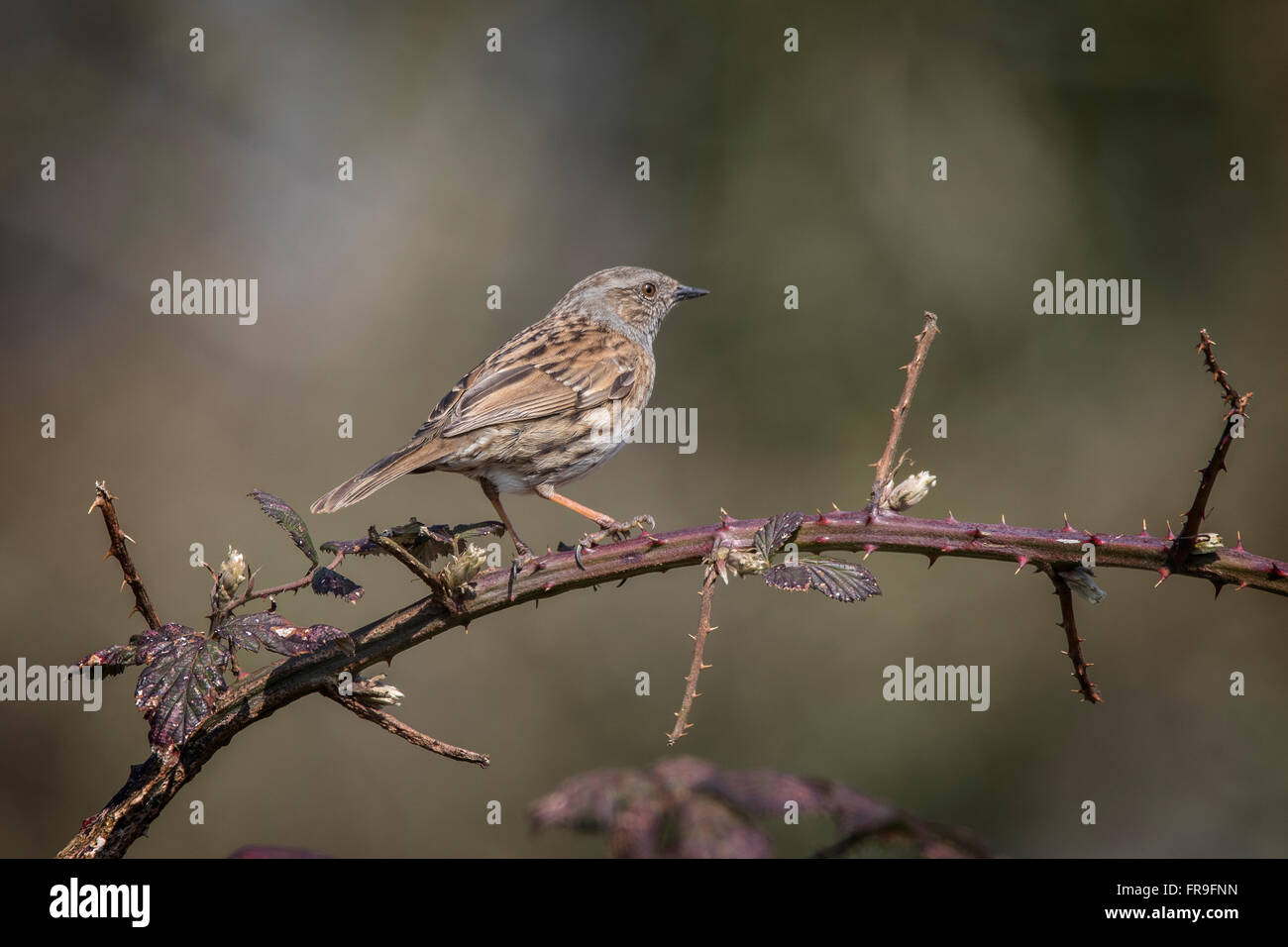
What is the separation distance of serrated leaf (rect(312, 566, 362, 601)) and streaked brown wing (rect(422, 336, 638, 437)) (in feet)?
6.82

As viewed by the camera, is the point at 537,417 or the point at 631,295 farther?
the point at 631,295

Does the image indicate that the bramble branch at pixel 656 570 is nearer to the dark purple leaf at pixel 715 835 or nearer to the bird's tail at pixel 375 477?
the dark purple leaf at pixel 715 835

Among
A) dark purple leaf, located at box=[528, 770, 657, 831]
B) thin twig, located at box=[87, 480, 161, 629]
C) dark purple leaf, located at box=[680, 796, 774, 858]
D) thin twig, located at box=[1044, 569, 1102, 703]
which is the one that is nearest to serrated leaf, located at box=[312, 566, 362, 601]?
thin twig, located at box=[87, 480, 161, 629]

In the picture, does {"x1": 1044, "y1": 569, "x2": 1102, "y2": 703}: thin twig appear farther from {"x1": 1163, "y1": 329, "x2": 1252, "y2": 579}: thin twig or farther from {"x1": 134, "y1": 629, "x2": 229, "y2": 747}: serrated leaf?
{"x1": 134, "y1": 629, "x2": 229, "y2": 747}: serrated leaf

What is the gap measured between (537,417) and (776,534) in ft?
8.03

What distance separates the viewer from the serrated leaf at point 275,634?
6.49 ft

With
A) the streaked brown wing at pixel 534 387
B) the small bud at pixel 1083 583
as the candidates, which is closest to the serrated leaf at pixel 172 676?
the small bud at pixel 1083 583

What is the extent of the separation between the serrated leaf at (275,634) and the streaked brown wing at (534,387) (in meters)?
2.28

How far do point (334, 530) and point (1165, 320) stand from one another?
209 inches

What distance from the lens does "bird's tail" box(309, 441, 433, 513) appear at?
3.72m

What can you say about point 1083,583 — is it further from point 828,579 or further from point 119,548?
point 119,548

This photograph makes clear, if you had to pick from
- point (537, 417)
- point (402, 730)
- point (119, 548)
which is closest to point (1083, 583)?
point (402, 730)

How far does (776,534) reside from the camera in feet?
7.35

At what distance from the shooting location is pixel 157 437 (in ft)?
22.7
